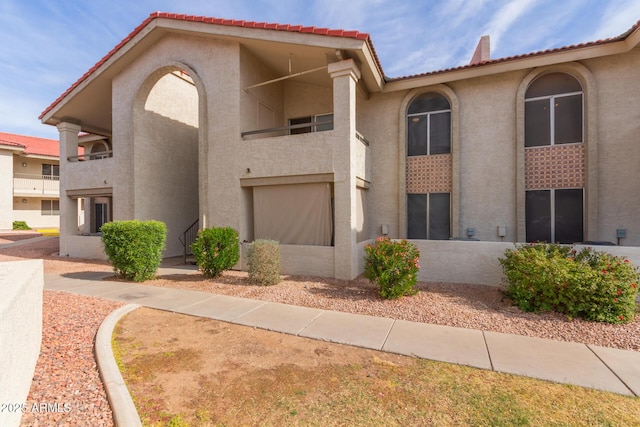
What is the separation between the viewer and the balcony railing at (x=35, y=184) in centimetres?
2573

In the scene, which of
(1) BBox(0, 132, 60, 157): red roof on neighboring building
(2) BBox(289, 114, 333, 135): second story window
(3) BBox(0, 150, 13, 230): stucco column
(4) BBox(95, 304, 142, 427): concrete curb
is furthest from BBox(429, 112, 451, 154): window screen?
(3) BBox(0, 150, 13, 230): stucco column

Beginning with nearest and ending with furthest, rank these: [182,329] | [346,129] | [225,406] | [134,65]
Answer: [225,406] → [182,329] → [346,129] → [134,65]

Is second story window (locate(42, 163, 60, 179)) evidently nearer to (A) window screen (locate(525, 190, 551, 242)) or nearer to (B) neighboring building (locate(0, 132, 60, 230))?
(B) neighboring building (locate(0, 132, 60, 230))

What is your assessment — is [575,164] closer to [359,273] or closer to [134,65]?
[359,273]

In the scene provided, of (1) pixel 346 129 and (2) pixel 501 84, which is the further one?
(2) pixel 501 84

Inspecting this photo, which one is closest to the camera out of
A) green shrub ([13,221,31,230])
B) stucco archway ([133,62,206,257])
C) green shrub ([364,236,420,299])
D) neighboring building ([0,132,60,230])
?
green shrub ([364,236,420,299])

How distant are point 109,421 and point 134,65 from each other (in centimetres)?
1381

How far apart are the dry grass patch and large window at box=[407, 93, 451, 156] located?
8.72 metres

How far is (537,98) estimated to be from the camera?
9758 millimetres

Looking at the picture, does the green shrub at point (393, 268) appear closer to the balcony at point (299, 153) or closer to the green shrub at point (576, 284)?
the green shrub at point (576, 284)

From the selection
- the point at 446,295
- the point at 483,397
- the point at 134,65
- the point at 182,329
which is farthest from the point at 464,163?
the point at 134,65

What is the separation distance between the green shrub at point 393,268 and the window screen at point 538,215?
5.55 metres

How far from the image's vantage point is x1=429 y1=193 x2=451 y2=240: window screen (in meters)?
10.8

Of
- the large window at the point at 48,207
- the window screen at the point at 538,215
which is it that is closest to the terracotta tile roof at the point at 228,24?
the window screen at the point at 538,215
